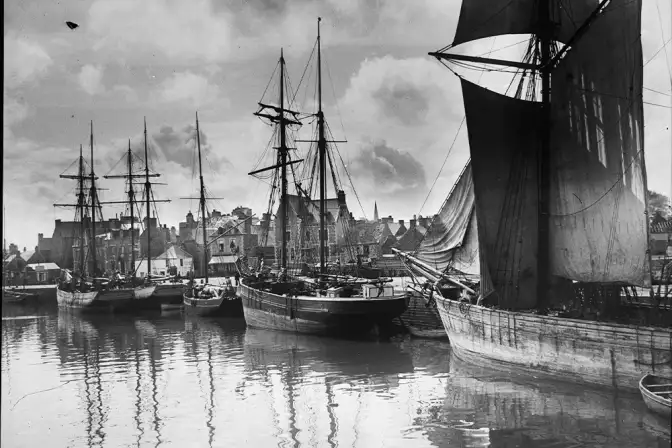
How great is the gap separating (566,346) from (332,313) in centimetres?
1355

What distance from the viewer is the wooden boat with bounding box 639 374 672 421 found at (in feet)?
42.8

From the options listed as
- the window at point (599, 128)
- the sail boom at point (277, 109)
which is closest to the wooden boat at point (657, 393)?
the window at point (599, 128)

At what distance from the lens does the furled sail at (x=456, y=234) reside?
83.4 ft

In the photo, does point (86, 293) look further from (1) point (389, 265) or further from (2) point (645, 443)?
(2) point (645, 443)

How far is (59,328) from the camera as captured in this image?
133 feet

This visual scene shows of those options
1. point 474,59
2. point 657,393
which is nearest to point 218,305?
point 474,59

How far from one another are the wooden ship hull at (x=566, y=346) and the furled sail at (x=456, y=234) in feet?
12.5

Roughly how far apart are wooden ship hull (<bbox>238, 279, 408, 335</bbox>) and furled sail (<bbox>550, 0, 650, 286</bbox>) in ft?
31.7

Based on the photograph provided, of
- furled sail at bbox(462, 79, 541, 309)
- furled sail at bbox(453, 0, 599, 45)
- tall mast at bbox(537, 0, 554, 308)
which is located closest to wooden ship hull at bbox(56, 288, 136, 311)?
furled sail at bbox(462, 79, 541, 309)

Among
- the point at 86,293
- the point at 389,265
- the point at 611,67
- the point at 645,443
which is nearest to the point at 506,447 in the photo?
the point at 645,443

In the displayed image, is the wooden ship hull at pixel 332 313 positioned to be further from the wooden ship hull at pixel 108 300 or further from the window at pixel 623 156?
the wooden ship hull at pixel 108 300

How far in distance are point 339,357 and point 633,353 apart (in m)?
12.1

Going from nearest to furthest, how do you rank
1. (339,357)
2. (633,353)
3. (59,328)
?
(633,353) < (339,357) < (59,328)

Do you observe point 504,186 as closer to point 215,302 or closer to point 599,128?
point 599,128
